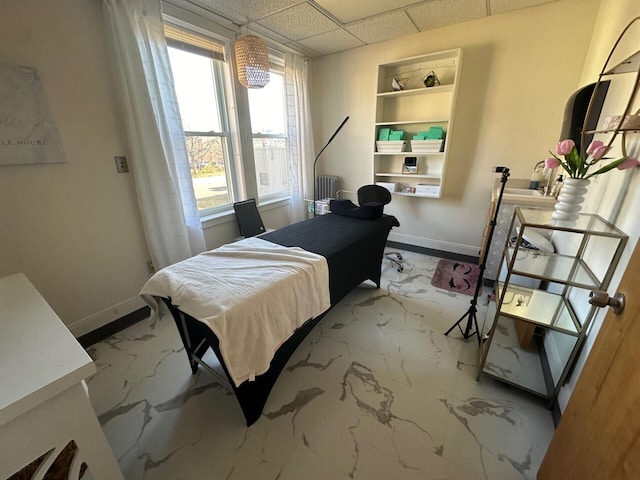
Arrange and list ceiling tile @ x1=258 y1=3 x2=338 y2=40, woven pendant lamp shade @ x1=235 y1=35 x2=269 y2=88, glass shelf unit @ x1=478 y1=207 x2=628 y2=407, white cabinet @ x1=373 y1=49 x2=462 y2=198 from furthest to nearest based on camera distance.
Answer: white cabinet @ x1=373 y1=49 x2=462 y2=198
ceiling tile @ x1=258 y1=3 x2=338 y2=40
woven pendant lamp shade @ x1=235 y1=35 x2=269 y2=88
glass shelf unit @ x1=478 y1=207 x2=628 y2=407

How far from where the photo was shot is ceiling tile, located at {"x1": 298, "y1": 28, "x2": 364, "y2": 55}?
2816 millimetres

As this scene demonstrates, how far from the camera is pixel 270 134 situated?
126 inches

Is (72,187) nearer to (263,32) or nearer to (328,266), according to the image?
(328,266)

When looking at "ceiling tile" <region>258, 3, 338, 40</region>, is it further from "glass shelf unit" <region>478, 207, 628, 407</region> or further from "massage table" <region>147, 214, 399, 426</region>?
"glass shelf unit" <region>478, 207, 628, 407</region>

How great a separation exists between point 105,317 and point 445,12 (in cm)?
391

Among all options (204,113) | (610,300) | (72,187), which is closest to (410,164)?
(204,113)

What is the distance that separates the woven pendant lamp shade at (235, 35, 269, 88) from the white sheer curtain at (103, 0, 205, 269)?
56cm

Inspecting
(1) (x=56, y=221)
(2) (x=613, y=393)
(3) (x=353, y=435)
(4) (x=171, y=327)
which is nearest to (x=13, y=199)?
(1) (x=56, y=221)

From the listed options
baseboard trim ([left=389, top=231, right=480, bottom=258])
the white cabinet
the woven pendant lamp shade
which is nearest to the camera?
the woven pendant lamp shade

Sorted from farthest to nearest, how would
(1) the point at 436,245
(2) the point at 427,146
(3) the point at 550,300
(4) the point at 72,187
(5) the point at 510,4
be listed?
(1) the point at 436,245
(2) the point at 427,146
(5) the point at 510,4
(4) the point at 72,187
(3) the point at 550,300

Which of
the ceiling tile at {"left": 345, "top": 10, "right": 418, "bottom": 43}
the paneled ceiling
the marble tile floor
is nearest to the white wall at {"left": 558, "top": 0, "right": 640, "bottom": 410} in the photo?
the marble tile floor

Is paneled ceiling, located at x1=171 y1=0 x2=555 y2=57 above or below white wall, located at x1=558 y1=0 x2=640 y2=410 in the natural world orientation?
above

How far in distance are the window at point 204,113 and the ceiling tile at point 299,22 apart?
23.4 inches

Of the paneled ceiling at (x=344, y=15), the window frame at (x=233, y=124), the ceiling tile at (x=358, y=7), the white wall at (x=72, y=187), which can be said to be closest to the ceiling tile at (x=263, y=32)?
the paneled ceiling at (x=344, y=15)
